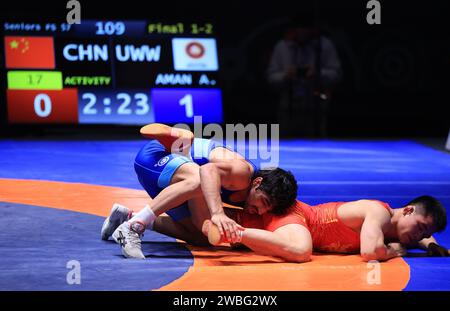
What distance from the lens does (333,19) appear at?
10.4 m

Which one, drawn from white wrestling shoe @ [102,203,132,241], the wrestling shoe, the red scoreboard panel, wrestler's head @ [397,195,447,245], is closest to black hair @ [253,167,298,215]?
the wrestling shoe

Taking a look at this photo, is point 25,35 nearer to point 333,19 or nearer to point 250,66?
point 250,66

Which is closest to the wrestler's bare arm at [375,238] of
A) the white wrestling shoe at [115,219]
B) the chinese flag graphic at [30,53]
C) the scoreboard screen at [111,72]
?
the white wrestling shoe at [115,219]

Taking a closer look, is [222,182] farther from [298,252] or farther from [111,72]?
[111,72]

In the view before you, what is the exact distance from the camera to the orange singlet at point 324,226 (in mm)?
4320

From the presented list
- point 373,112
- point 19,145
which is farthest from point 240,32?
point 19,145

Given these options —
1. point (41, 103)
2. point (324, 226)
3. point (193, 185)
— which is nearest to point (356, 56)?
point (41, 103)

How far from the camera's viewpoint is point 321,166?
302 inches

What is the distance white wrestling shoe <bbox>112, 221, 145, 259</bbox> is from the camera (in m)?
4.13

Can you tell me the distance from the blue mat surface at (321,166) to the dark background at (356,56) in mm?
934

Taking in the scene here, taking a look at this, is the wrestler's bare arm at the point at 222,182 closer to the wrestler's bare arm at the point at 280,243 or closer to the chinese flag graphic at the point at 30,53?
the wrestler's bare arm at the point at 280,243

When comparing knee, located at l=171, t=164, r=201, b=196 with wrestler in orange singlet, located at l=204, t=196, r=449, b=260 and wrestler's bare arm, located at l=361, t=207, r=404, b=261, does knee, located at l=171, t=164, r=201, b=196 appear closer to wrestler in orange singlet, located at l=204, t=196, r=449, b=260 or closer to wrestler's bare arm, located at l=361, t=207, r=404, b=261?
wrestler in orange singlet, located at l=204, t=196, r=449, b=260

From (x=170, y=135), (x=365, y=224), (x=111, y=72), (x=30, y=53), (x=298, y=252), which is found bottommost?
(x=298, y=252)

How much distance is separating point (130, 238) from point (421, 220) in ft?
4.79
